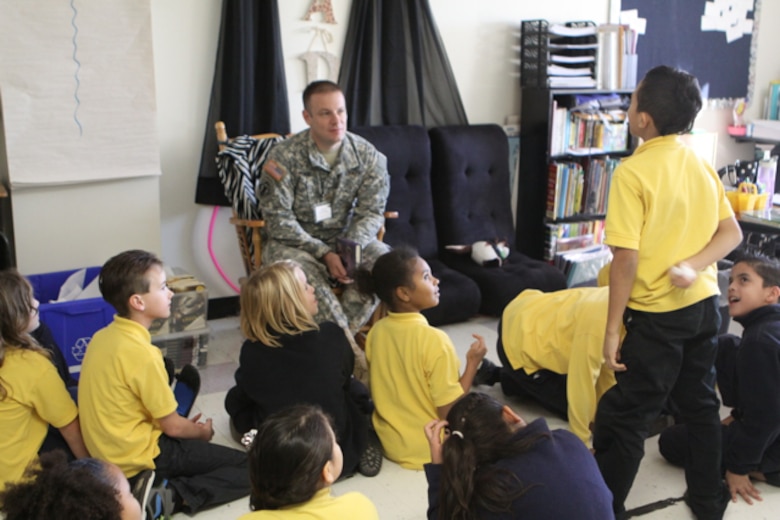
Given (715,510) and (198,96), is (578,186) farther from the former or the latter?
(715,510)

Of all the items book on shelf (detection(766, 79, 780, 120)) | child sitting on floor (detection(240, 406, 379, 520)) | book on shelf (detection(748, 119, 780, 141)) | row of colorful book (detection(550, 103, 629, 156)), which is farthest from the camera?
book on shelf (detection(766, 79, 780, 120))

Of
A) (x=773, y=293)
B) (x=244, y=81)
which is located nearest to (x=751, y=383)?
(x=773, y=293)

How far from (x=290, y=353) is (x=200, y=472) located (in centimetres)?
48

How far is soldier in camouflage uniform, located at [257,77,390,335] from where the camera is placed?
3506mm

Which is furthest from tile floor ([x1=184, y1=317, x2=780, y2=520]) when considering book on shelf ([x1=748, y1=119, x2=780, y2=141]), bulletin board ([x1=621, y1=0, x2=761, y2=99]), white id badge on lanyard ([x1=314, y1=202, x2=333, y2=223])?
book on shelf ([x1=748, y1=119, x2=780, y2=141])

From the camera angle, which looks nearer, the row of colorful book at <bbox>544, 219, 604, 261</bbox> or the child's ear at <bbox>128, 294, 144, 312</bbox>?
the child's ear at <bbox>128, 294, 144, 312</bbox>

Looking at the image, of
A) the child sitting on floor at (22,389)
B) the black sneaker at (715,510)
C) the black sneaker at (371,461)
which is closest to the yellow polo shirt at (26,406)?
the child sitting on floor at (22,389)

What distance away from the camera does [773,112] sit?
584cm

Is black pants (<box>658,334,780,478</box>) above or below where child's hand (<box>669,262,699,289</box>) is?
below

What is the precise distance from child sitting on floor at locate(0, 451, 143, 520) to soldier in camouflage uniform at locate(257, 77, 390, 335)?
1946mm

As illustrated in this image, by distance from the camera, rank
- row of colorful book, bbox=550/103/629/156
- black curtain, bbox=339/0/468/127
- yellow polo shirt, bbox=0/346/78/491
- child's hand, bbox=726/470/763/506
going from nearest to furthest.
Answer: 1. yellow polo shirt, bbox=0/346/78/491
2. child's hand, bbox=726/470/763/506
3. black curtain, bbox=339/0/468/127
4. row of colorful book, bbox=550/103/629/156

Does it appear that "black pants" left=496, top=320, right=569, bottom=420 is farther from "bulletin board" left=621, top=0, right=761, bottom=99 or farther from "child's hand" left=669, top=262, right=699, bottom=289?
"bulletin board" left=621, top=0, right=761, bottom=99

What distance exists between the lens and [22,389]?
2.22 meters

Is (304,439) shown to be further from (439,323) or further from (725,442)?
(439,323)
